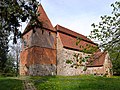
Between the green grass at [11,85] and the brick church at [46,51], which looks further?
the brick church at [46,51]

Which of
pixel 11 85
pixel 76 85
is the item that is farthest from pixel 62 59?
pixel 76 85

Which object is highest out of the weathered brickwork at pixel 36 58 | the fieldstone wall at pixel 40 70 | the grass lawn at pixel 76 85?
the weathered brickwork at pixel 36 58

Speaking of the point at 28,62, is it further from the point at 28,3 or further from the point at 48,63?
the point at 28,3

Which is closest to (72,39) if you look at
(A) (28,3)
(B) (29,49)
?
(B) (29,49)

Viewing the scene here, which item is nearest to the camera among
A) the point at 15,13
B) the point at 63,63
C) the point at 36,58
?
the point at 15,13

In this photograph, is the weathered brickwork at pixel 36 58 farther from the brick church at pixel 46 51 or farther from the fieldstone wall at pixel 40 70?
the fieldstone wall at pixel 40 70

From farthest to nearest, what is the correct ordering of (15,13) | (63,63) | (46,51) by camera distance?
(63,63) → (46,51) → (15,13)

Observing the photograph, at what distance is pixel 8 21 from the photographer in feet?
65.0

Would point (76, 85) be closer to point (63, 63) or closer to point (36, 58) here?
point (36, 58)

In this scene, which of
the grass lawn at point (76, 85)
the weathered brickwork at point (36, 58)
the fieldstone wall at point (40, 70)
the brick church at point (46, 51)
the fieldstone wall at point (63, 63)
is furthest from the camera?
the fieldstone wall at point (63, 63)

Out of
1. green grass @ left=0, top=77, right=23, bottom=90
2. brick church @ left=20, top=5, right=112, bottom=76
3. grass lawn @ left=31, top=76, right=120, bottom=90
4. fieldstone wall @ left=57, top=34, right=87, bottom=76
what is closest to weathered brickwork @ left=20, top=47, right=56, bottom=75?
brick church @ left=20, top=5, right=112, bottom=76

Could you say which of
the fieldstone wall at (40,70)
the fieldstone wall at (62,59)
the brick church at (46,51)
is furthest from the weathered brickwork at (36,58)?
the fieldstone wall at (62,59)

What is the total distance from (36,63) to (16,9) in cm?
2651

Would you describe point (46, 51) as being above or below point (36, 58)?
above
